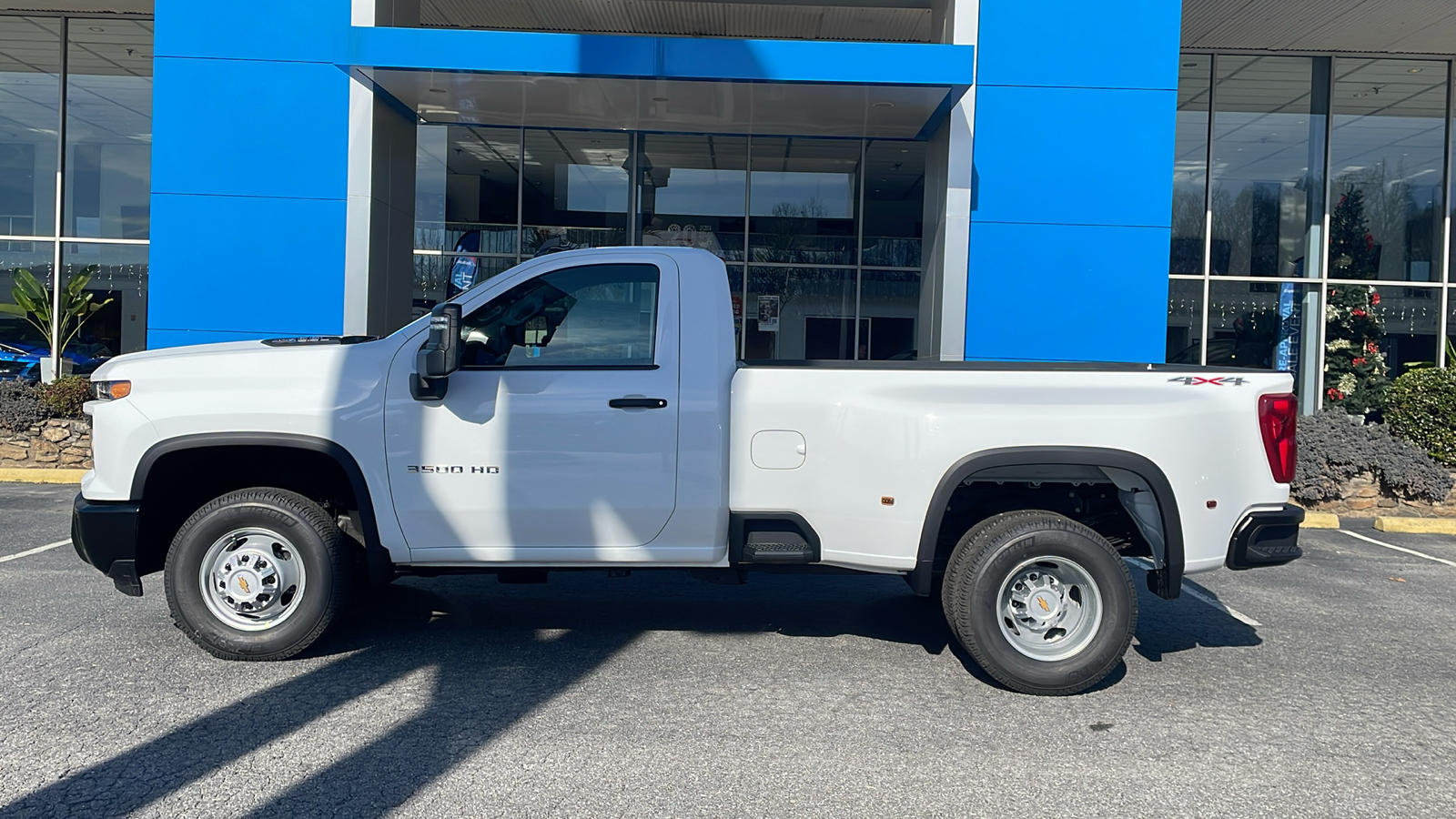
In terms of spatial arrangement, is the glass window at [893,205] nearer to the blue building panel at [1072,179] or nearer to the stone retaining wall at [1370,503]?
the blue building panel at [1072,179]

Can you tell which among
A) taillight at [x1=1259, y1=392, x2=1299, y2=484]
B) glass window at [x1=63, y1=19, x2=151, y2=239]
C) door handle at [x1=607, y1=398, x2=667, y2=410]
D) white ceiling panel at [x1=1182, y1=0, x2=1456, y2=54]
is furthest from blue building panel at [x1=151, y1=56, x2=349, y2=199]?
white ceiling panel at [x1=1182, y1=0, x2=1456, y2=54]

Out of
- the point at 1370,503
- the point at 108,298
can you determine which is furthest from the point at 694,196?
the point at 1370,503

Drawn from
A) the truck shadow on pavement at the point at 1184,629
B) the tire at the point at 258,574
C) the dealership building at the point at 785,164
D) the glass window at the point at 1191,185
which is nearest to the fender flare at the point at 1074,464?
the truck shadow on pavement at the point at 1184,629

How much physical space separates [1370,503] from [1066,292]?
3709 millimetres

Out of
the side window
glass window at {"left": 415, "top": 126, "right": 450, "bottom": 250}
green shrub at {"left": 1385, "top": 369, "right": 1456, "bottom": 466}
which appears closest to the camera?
the side window

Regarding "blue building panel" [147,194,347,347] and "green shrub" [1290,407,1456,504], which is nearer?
"green shrub" [1290,407,1456,504]

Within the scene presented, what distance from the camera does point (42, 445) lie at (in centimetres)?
1229

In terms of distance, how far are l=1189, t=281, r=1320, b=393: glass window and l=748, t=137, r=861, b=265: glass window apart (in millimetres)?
5639

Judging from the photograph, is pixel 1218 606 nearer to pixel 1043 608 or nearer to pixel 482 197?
pixel 1043 608

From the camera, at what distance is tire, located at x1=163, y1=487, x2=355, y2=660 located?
5.41 metres

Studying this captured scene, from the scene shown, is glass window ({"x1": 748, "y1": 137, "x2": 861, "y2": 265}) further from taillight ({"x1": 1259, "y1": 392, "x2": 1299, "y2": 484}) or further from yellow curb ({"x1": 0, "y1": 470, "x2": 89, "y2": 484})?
taillight ({"x1": 1259, "y1": 392, "x2": 1299, "y2": 484})

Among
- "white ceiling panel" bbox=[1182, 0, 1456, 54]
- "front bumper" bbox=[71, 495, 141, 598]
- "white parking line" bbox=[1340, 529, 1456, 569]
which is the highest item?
"white ceiling panel" bbox=[1182, 0, 1456, 54]

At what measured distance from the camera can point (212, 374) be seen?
5.40 meters

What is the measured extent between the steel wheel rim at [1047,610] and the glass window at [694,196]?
11.7 metres
